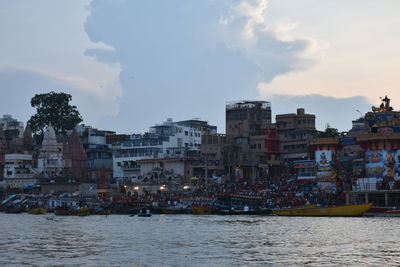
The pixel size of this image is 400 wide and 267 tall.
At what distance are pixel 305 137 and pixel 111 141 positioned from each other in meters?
44.5

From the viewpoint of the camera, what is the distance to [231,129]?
123 m

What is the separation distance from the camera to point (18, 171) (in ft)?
436

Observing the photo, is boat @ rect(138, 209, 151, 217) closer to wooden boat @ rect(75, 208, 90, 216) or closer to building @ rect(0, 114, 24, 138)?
wooden boat @ rect(75, 208, 90, 216)

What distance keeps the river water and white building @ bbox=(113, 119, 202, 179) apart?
49130 millimetres

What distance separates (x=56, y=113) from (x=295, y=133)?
59.2 m

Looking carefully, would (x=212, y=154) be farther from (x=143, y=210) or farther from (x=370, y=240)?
(x=370, y=240)

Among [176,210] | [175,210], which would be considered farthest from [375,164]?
[175,210]

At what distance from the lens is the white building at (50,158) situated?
132 metres

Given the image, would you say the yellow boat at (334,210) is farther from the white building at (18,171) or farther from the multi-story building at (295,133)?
the white building at (18,171)

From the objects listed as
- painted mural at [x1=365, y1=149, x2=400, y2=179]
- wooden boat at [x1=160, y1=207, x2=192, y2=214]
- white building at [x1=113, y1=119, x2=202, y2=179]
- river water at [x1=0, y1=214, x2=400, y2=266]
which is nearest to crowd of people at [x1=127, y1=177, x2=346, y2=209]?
wooden boat at [x1=160, y1=207, x2=192, y2=214]

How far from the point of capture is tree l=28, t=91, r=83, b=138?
15262 cm

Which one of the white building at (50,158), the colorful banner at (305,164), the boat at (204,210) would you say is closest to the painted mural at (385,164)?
the colorful banner at (305,164)

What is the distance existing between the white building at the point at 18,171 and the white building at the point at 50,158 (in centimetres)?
235

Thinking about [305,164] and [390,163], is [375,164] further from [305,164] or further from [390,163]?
[305,164]
